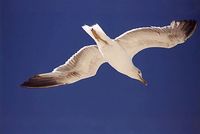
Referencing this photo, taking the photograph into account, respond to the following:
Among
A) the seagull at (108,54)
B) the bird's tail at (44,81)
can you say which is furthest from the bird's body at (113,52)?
the bird's tail at (44,81)

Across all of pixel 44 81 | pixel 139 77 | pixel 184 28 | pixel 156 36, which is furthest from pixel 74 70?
pixel 184 28

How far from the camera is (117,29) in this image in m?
2.23

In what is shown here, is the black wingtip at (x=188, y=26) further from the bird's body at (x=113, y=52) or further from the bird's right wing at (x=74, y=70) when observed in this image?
the bird's right wing at (x=74, y=70)

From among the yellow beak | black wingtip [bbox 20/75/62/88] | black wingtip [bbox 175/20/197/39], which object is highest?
black wingtip [bbox 175/20/197/39]

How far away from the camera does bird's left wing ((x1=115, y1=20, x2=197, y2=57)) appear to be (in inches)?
87.4

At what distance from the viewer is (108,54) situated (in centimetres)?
222

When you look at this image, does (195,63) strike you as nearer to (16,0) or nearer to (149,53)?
(149,53)

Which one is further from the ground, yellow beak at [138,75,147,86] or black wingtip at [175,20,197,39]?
black wingtip at [175,20,197,39]

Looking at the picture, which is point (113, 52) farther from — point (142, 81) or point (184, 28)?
point (184, 28)

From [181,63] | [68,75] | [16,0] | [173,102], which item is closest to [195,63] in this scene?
[181,63]

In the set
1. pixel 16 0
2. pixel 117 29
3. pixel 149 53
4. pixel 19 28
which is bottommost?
pixel 149 53

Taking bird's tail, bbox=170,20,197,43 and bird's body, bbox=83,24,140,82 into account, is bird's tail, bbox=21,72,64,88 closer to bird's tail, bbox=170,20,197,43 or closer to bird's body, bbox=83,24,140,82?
bird's body, bbox=83,24,140,82

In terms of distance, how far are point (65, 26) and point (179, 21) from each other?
0.70 meters

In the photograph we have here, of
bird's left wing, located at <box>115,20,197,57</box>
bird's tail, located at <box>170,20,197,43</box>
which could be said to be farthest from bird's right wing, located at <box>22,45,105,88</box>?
bird's tail, located at <box>170,20,197,43</box>
